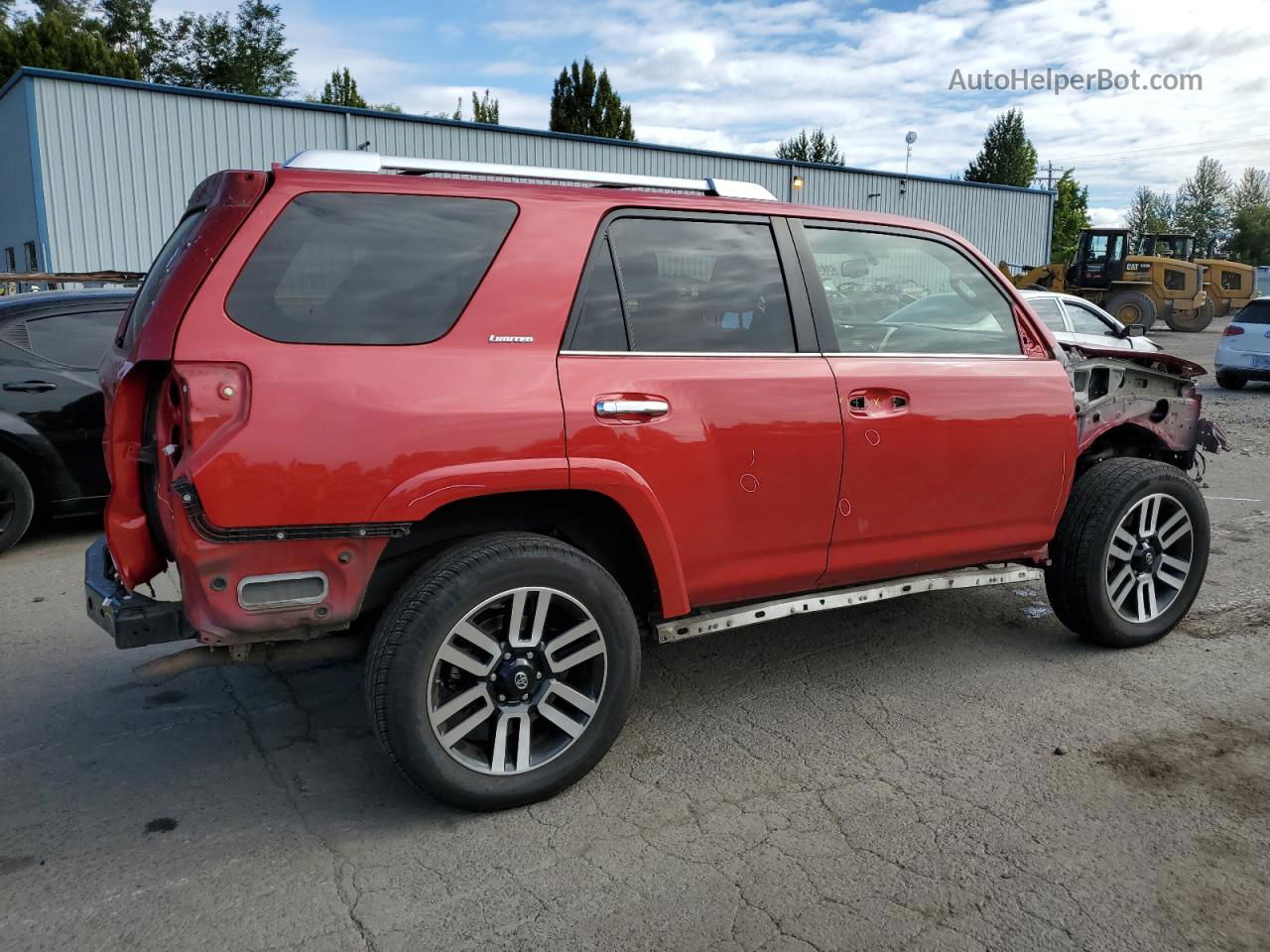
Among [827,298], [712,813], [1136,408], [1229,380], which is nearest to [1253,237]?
[1229,380]

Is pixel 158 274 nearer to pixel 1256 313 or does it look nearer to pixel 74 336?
pixel 74 336

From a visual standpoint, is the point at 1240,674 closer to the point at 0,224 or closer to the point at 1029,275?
the point at 0,224

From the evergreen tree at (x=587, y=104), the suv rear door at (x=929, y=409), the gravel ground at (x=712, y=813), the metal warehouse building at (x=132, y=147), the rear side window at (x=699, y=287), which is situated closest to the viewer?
the gravel ground at (x=712, y=813)

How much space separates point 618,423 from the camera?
3.05 metres

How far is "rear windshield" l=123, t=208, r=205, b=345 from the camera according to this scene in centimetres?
288

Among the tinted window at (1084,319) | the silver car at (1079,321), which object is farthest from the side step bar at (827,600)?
the tinted window at (1084,319)

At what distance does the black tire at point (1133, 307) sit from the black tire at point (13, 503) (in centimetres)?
2716

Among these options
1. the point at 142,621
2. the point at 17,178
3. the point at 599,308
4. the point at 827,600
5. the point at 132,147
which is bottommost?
the point at 827,600

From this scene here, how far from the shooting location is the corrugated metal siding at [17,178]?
57.3 ft

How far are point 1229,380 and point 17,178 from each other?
21766 mm

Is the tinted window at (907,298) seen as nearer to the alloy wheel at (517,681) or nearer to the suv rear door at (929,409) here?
the suv rear door at (929,409)

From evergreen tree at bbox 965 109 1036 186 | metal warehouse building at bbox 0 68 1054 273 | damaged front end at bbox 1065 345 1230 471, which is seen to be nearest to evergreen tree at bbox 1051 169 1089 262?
evergreen tree at bbox 965 109 1036 186

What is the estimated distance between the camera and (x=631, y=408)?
121 inches

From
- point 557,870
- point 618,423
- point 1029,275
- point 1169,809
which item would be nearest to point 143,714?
point 557,870
